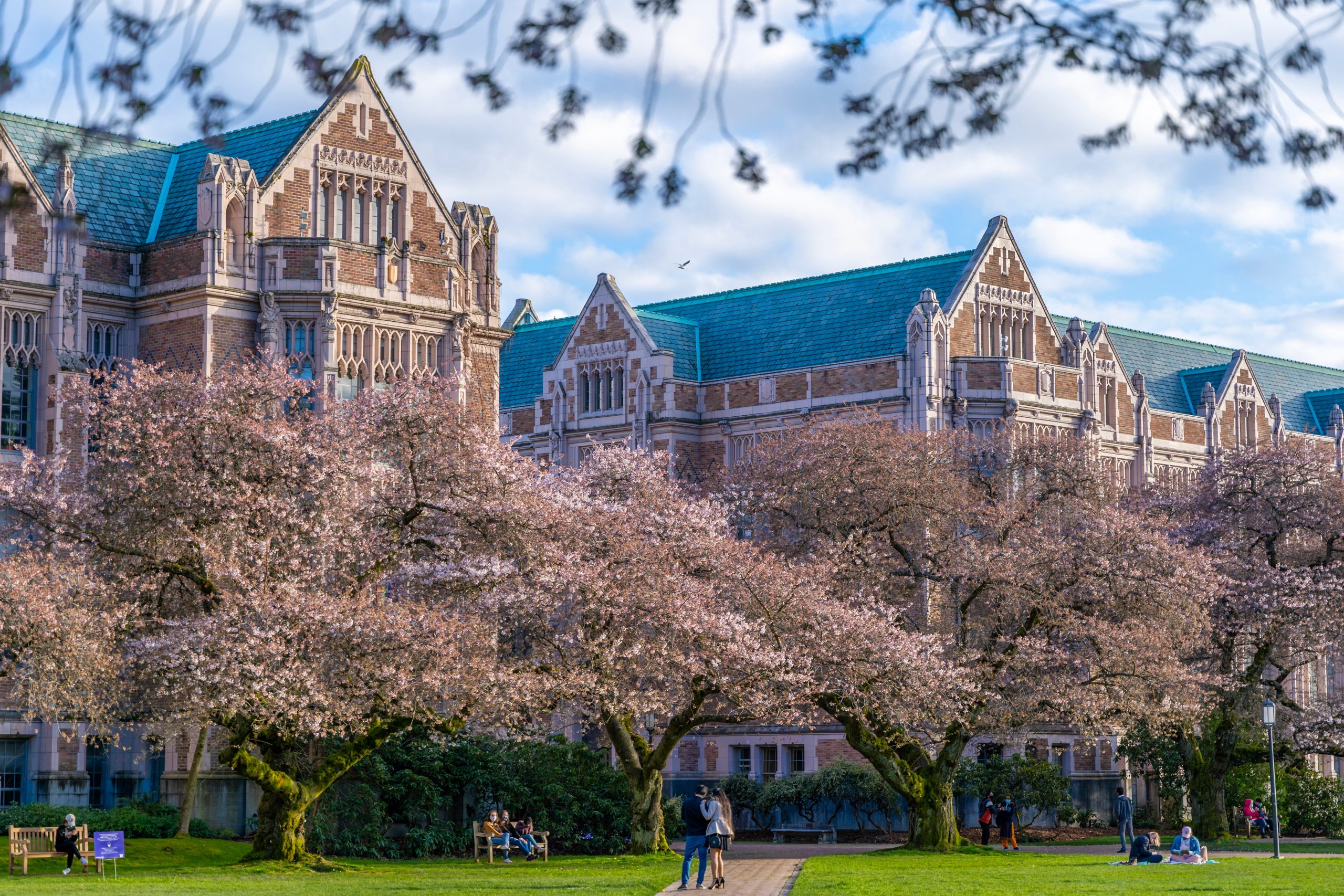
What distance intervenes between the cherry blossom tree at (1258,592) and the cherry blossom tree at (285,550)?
64.5 ft

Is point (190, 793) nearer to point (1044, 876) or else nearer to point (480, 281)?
point (480, 281)

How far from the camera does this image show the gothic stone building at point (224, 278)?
4406 cm

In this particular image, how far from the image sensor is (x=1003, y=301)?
Result: 63.9m

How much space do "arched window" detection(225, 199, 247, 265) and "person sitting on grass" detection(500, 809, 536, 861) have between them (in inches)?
602

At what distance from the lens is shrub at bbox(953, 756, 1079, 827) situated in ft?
171

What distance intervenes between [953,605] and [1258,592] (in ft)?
30.5

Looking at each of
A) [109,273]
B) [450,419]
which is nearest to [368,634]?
[450,419]

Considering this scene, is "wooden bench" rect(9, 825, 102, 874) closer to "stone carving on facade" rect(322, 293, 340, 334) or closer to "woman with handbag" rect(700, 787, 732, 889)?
"woman with handbag" rect(700, 787, 732, 889)

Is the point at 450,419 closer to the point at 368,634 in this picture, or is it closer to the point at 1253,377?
the point at 368,634

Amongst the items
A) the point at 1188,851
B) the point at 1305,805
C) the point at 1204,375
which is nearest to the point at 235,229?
the point at 1188,851

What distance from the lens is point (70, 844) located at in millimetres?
32594

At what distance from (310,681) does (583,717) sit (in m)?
9.18

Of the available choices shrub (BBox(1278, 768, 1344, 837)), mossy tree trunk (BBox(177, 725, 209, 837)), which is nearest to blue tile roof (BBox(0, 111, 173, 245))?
mossy tree trunk (BBox(177, 725, 209, 837))

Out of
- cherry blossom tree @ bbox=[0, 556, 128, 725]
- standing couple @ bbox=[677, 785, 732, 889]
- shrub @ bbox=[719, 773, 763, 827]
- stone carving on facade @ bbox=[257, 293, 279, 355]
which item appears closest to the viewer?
standing couple @ bbox=[677, 785, 732, 889]
